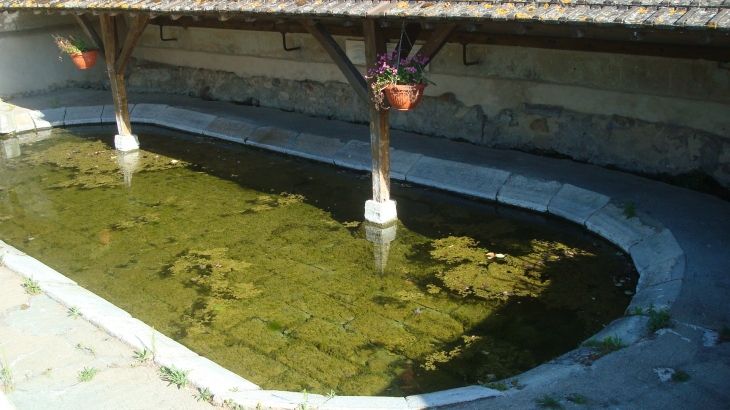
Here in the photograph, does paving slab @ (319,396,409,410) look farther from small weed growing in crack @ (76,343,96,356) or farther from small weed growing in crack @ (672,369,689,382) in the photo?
small weed growing in crack @ (76,343,96,356)

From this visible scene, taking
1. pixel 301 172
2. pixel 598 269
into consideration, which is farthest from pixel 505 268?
pixel 301 172

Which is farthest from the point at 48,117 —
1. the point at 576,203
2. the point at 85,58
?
the point at 576,203

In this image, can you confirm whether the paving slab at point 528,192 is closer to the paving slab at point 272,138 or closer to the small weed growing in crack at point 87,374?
the paving slab at point 272,138

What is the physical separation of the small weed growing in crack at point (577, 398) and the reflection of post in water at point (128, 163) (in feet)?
22.2

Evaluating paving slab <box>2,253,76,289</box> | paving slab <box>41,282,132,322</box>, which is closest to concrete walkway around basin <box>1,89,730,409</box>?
paving slab <box>41,282,132,322</box>

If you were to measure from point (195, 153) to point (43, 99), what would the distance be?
185 inches

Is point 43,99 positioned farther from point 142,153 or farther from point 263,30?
point 263,30

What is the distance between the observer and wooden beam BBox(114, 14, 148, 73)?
9.30m

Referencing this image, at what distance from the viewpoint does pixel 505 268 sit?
20.9 ft

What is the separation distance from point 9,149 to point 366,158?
19.2 ft

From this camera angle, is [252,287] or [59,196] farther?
[59,196]

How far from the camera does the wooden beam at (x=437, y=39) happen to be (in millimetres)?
6219

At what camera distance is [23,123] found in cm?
1211

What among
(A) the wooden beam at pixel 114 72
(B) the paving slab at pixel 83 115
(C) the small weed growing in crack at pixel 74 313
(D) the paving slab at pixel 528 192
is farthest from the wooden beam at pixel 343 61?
(B) the paving slab at pixel 83 115
